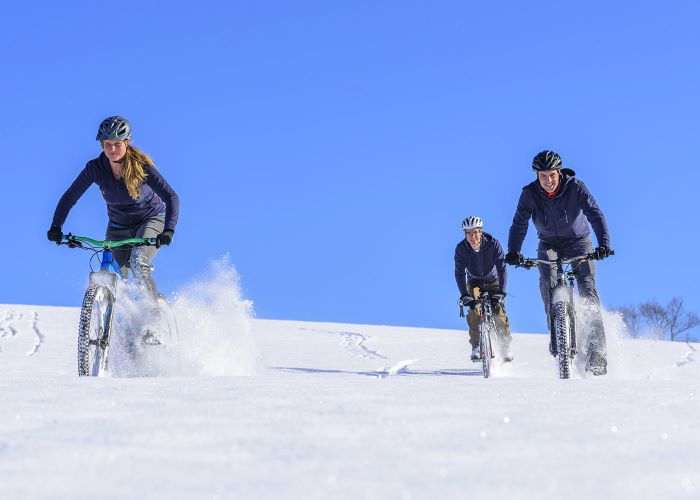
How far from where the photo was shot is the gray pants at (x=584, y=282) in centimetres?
831

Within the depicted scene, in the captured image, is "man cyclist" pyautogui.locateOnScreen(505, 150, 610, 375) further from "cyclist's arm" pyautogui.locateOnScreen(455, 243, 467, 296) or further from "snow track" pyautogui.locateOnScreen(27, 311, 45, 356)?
"snow track" pyautogui.locateOnScreen(27, 311, 45, 356)

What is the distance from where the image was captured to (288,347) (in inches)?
618

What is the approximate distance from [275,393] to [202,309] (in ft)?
18.1

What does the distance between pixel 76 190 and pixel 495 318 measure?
589 centimetres

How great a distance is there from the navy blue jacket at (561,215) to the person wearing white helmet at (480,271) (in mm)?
2092

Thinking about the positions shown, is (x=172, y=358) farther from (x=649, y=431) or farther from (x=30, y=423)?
(x=649, y=431)

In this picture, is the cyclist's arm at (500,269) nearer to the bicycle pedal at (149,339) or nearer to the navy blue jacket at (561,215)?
A: the navy blue jacket at (561,215)

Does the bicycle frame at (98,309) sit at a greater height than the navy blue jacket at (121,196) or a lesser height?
lesser

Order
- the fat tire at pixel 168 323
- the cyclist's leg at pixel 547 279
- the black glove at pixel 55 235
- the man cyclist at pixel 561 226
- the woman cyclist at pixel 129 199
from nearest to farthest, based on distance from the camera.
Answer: the black glove at pixel 55 235 → the woman cyclist at pixel 129 199 → the fat tire at pixel 168 323 → the man cyclist at pixel 561 226 → the cyclist's leg at pixel 547 279

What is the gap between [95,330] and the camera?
267 inches

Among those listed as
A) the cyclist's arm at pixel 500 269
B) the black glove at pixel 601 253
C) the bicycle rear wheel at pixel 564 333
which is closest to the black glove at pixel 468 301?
the cyclist's arm at pixel 500 269

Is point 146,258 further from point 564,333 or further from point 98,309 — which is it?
point 564,333

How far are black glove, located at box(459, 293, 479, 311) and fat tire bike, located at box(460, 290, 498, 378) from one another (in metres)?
0.04

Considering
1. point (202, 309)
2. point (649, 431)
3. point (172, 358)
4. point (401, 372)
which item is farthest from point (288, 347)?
point (649, 431)
